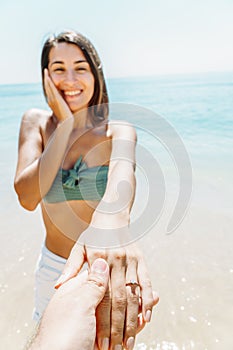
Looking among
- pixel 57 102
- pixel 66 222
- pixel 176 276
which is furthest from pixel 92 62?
pixel 176 276

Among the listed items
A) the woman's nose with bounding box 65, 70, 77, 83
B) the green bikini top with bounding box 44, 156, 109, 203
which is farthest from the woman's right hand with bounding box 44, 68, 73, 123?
the green bikini top with bounding box 44, 156, 109, 203

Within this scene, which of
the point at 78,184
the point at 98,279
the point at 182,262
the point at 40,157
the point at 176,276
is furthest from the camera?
the point at 182,262

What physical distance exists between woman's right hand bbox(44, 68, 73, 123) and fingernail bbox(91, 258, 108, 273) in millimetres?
1021

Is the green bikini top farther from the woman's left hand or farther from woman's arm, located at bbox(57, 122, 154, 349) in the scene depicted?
the woman's left hand

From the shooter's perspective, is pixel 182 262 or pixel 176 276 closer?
pixel 176 276

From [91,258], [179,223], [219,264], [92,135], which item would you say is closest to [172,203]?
[179,223]

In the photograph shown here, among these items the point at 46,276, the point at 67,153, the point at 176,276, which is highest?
the point at 67,153

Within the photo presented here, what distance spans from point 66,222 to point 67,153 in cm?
44

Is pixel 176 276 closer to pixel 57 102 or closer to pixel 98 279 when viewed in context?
pixel 57 102

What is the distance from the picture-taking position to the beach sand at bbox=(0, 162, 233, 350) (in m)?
2.65

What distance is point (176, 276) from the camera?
11.2ft

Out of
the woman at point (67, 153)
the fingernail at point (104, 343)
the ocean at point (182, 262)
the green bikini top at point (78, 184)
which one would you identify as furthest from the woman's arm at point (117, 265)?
the ocean at point (182, 262)

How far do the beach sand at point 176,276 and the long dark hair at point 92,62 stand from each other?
1.81 metres

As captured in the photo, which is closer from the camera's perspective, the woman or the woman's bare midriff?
the woman
